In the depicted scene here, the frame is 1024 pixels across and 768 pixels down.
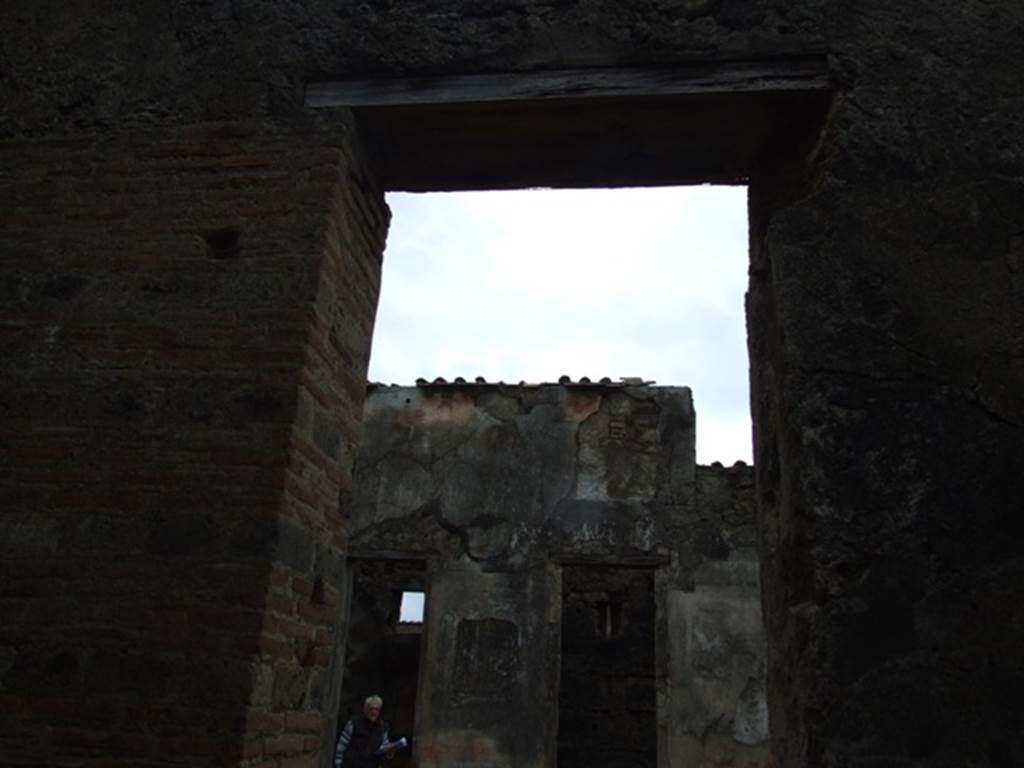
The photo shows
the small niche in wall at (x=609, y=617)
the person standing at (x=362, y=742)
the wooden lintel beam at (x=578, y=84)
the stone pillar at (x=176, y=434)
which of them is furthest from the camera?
the small niche in wall at (x=609, y=617)

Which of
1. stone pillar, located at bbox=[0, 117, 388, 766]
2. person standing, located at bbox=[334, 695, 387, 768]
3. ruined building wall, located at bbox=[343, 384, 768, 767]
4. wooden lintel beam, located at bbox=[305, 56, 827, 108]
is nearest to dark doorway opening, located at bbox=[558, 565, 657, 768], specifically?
ruined building wall, located at bbox=[343, 384, 768, 767]

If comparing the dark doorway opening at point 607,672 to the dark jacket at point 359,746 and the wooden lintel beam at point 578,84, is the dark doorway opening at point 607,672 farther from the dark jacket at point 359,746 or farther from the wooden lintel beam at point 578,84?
the wooden lintel beam at point 578,84

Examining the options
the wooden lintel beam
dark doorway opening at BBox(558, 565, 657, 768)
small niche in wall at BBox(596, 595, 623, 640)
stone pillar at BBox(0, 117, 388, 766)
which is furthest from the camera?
small niche in wall at BBox(596, 595, 623, 640)

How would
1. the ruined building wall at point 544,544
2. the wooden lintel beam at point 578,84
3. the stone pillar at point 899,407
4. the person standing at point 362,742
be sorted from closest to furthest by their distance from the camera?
the stone pillar at point 899,407 → the wooden lintel beam at point 578,84 → the person standing at point 362,742 → the ruined building wall at point 544,544

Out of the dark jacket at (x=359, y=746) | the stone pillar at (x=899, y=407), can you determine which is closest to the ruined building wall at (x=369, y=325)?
the stone pillar at (x=899, y=407)

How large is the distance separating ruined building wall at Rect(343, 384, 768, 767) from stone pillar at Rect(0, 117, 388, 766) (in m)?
5.71

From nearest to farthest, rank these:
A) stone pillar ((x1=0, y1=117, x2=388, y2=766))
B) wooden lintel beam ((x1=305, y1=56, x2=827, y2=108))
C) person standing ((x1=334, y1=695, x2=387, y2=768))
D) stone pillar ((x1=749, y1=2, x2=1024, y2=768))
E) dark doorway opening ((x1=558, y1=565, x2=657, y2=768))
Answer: stone pillar ((x1=749, y1=2, x2=1024, y2=768)) < stone pillar ((x1=0, y1=117, x2=388, y2=766)) < wooden lintel beam ((x1=305, y1=56, x2=827, y2=108)) < person standing ((x1=334, y1=695, x2=387, y2=768)) < dark doorway opening ((x1=558, y1=565, x2=657, y2=768))

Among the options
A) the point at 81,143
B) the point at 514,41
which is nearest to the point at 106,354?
the point at 81,143

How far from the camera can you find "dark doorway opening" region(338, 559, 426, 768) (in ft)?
43.2

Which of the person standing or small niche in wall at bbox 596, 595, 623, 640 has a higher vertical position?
small niche in wall at bbox 596, 595, 623, 640

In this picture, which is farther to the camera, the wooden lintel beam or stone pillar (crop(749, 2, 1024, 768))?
the wooden lintel beam

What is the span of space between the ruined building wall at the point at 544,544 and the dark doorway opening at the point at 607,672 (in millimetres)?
2519

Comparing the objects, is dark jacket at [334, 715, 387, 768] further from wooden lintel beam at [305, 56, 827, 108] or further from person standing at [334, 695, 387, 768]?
wooden lintel beam at [305, 56, 827, 108]

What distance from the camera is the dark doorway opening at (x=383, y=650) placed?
43.2 ft
